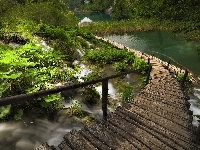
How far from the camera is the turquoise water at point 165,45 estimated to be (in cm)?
2706

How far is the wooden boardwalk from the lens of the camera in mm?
5066

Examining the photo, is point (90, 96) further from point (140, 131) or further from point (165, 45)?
point (165, 45)

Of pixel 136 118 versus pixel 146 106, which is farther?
pixel 146 106

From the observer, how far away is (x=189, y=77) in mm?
18062

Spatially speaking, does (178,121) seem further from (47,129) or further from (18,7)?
(18,7)

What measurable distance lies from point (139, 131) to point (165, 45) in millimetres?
29708

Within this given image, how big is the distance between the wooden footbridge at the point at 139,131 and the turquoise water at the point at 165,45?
17.4m

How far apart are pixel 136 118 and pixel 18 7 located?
78.6ft

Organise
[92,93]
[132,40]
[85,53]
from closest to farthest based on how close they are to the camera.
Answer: [92,93] < [85,53] < [132,40]

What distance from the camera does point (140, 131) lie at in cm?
581

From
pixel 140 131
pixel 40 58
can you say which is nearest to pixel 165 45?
pixel 40 58

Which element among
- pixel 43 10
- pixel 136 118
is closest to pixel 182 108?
pixel 136 118

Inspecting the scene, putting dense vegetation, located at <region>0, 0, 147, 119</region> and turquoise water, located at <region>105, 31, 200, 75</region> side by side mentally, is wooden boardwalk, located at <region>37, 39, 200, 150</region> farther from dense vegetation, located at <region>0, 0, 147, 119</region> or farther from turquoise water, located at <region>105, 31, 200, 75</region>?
turquoise water, located at <region>105, 31, 200, 75</region>

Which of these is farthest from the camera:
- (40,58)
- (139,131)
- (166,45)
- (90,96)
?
(166,45)
